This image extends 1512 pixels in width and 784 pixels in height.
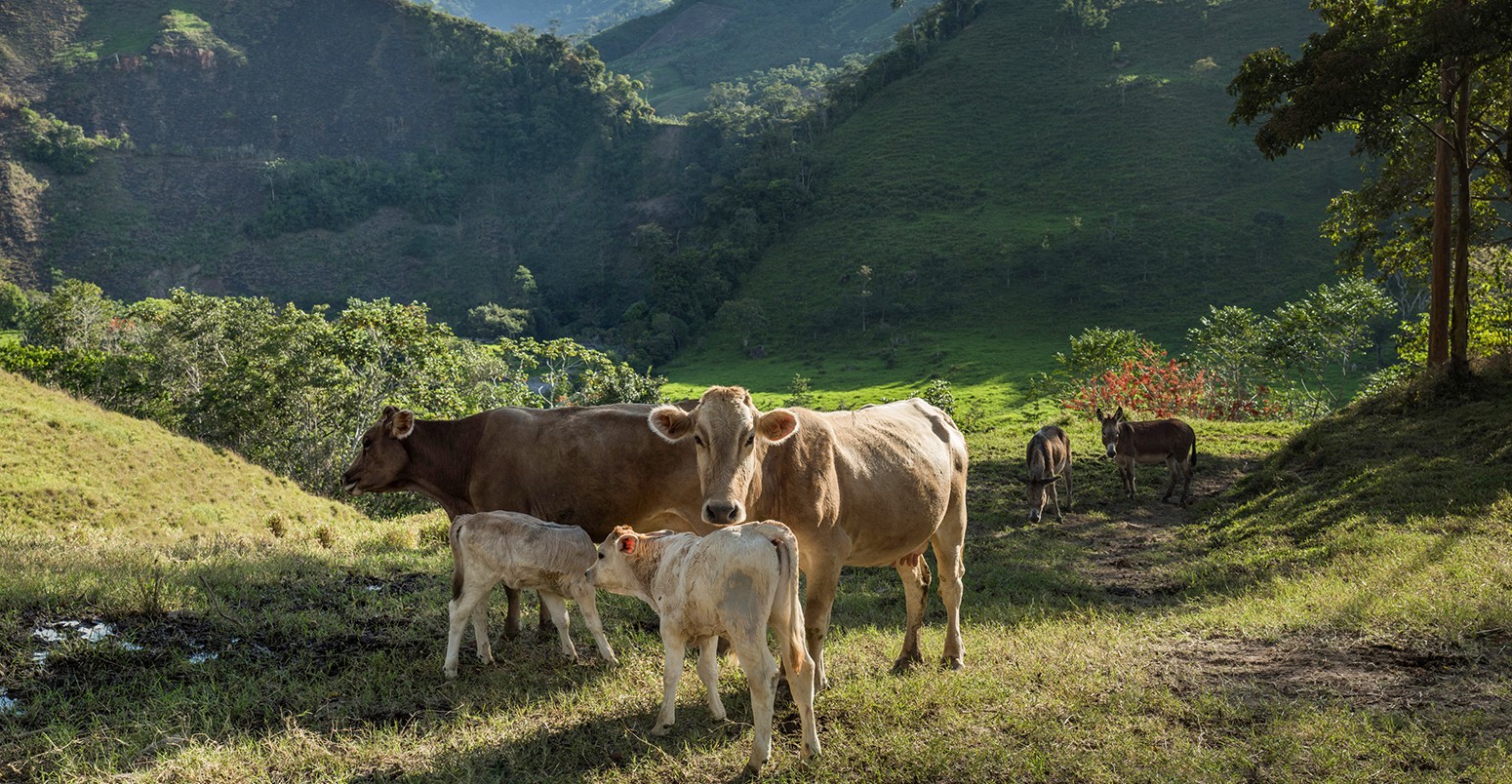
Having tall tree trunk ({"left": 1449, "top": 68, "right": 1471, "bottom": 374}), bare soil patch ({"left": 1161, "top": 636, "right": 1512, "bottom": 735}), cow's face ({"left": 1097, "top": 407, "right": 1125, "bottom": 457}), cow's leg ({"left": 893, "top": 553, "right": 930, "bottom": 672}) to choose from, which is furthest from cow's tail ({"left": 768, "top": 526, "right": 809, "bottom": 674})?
tall tree trunk ({"left": 1449, "top": 68, "right": 1471, "bottom": 374})

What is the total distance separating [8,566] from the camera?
9180 mm

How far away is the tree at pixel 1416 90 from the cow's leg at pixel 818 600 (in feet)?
51.0

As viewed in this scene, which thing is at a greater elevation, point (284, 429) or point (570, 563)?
point (570, 563)

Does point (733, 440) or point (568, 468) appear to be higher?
point (733, 440)

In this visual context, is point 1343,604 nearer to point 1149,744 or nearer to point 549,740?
point 1149,744

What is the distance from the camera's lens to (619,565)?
22.5ft

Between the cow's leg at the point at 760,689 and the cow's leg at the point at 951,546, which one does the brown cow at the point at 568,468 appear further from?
the cow's leg at the point at 760,689

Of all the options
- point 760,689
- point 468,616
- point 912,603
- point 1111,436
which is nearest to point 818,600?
point 760,689

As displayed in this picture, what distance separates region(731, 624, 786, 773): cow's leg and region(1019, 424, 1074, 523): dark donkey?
12226 millimetres

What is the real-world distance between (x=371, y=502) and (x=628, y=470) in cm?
2392

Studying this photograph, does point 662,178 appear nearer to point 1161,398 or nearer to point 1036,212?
point 1036,212

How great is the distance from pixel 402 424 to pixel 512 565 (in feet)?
9.59

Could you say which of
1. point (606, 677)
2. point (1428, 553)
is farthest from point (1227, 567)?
point (606, 677)

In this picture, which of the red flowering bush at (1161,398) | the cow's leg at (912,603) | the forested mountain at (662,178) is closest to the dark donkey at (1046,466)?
the cow's leg at (912,603)
